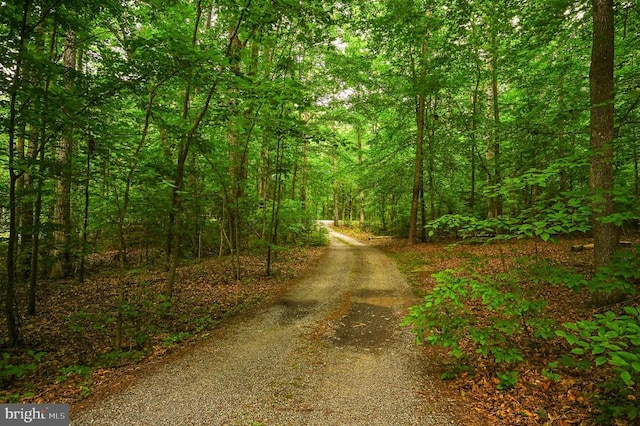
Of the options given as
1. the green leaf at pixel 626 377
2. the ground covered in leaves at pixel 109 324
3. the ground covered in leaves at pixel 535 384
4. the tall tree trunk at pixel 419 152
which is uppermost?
the tall tree trunk at pixel 419 152

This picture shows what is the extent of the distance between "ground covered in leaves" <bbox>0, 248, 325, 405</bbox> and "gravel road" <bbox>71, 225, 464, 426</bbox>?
0.68 metres

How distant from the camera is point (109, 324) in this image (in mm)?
6516

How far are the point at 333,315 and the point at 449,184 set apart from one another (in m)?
15.3

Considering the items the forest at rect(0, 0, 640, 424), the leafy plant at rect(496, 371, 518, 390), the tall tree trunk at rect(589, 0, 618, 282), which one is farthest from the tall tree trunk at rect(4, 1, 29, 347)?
the tall tree trunk at rect(589, 0, 618, 282)

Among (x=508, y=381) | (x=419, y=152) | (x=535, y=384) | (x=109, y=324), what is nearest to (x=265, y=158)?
(x=419, y=152)

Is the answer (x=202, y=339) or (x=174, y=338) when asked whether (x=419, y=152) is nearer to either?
(x=202, y=339)

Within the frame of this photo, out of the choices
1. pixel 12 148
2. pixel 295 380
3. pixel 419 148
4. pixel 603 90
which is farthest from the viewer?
pixel 419 148

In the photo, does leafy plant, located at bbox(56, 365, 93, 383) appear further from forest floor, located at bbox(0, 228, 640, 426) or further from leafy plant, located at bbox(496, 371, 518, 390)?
leafy plant, located at bbox(496, 371, 518, 390)

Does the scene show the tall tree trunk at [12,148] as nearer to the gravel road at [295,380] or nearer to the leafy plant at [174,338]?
the leafy plant at [174,338]

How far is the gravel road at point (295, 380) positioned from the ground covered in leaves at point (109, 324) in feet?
2.24

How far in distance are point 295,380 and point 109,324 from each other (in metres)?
5.04

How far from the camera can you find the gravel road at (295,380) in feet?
11.0

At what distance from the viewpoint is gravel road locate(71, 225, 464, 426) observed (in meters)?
3.37

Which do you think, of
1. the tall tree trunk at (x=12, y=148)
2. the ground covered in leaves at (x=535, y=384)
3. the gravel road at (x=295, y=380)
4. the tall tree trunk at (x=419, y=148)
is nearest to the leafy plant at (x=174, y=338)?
the gravel road at (x=295, y=380)
